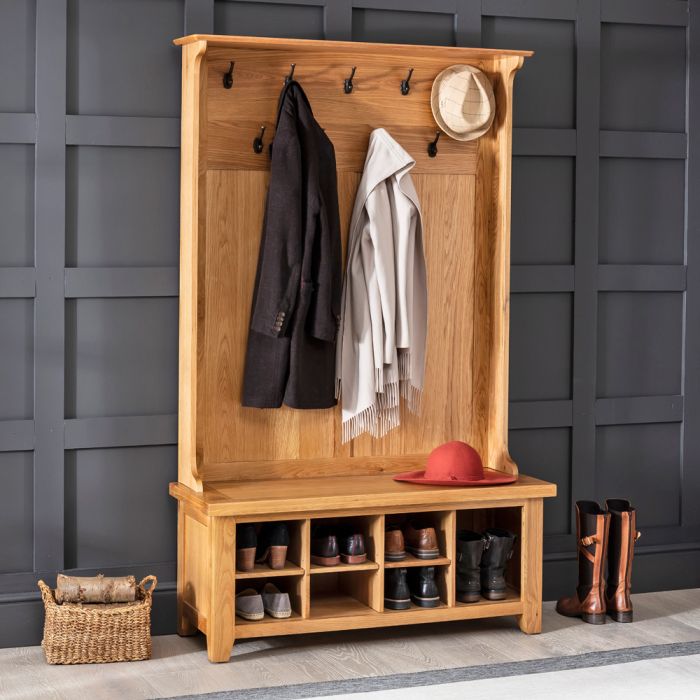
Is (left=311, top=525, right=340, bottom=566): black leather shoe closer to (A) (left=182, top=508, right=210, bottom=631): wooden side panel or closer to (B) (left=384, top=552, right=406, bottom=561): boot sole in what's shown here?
(B) (left=384, top=552, right=406, bottom=561): boot sole

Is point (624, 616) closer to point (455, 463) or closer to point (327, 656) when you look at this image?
point (455, 463)

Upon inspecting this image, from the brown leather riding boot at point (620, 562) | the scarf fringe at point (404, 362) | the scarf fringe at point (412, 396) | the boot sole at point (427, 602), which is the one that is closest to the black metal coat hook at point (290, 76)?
the scarf fringe at point (404, 362)

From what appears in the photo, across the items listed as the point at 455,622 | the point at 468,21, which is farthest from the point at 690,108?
the point at 455,622

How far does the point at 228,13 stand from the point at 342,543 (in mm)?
1782

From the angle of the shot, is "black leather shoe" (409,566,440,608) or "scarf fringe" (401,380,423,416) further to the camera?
"scarf fringe" (401,380,423,416)

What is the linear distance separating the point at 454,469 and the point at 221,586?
0.85 meters

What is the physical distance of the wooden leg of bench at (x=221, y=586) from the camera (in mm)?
3354

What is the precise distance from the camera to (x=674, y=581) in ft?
14.2

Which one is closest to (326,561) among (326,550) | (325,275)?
(326,550)

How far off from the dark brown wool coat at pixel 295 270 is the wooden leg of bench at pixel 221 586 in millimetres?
477

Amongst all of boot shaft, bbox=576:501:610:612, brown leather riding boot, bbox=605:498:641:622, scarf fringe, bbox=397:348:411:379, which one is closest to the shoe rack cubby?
boot shaft, bbox=576:501:610:612

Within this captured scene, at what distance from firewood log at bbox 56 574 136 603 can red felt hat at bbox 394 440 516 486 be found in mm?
939

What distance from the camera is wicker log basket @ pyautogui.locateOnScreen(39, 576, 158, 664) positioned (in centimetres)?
334

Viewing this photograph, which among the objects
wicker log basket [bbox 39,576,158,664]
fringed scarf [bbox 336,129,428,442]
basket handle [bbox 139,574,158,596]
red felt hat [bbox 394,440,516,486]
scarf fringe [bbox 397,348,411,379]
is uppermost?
fringed scarf [bbox 336,129,428,442]
